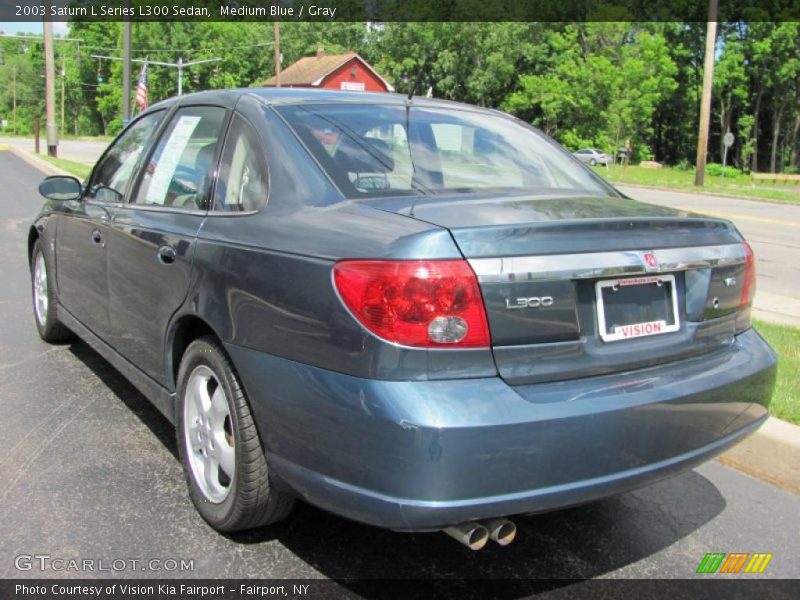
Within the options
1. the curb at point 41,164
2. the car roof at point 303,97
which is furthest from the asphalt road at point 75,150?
the car roof at point 303,97

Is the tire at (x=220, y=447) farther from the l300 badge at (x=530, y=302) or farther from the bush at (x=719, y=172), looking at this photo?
the bush at (x=719, y=172)

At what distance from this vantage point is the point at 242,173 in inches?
118

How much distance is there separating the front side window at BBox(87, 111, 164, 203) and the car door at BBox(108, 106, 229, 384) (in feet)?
0.70

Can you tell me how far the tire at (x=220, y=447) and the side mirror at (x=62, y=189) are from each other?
1983 millimetres

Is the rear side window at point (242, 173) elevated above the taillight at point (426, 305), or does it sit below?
above

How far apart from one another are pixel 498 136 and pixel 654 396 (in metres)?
1.60

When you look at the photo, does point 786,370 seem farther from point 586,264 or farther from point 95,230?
point 95,230

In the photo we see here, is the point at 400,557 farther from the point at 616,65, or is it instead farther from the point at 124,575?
the point at 616,65

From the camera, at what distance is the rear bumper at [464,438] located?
213cm

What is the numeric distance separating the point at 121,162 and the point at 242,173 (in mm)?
1605

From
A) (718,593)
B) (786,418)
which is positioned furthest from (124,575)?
(786,418)

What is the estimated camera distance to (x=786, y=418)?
12.8 feet

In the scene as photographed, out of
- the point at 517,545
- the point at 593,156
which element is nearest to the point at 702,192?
the point at 517,545

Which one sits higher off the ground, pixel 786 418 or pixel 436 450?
pixel 436 450
